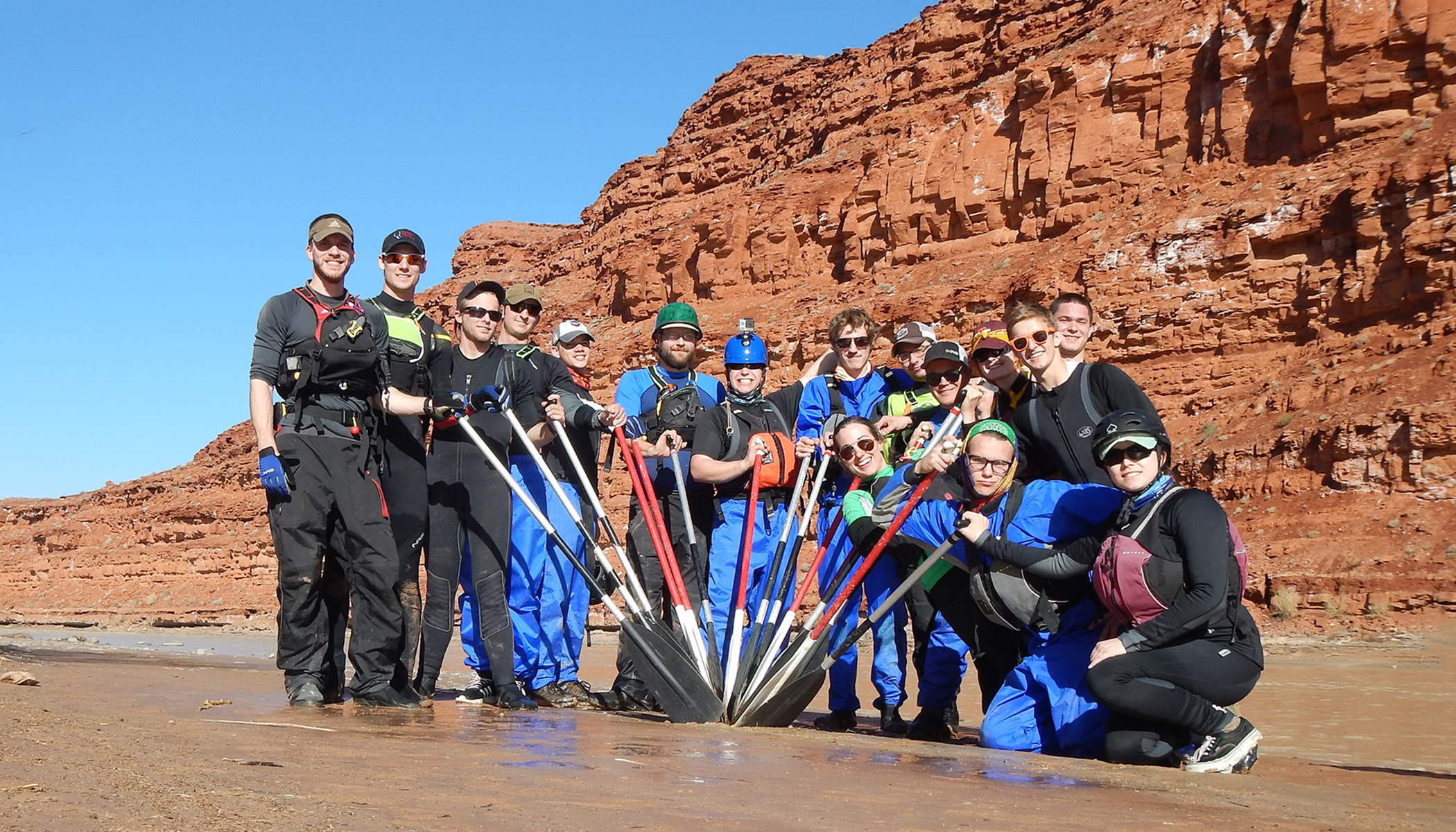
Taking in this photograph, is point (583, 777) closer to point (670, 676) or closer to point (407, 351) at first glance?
point (670, 676)

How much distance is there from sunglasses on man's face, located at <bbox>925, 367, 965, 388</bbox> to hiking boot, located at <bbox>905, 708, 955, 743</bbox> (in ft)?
5.55

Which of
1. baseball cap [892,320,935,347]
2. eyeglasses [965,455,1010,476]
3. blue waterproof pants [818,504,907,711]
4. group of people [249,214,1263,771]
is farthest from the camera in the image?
baseball cap [892,320,935,347]

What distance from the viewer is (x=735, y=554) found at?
624 cm

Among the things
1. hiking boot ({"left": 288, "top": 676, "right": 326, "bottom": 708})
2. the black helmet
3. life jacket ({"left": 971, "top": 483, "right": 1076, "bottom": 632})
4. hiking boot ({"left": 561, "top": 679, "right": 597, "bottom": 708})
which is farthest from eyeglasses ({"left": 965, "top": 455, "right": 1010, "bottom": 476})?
hiking boot ({"left": 288, "top": 676, "right": 326, "bottom": 708})

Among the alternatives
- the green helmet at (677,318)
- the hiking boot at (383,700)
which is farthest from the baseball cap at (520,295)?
the hiking boot at (383,700)

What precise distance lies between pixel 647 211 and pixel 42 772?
197 ft

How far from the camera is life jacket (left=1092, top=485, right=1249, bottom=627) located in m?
4.35

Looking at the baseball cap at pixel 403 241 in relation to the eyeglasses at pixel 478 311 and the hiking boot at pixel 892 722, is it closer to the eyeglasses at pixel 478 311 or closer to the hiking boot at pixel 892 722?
the eyeglasses at pixel 478 311

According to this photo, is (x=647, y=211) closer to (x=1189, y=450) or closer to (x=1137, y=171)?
(x=1137, y=171)

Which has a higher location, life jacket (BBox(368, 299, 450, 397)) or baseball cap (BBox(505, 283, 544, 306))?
baseball cap (BBox(505, 283, 544, 306))

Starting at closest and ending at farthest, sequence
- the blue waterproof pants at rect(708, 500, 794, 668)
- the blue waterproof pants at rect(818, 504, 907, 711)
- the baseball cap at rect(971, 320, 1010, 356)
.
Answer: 1. the baseball cap at rect(971, 320, 1010, 356)
2. the blue waterproof pants at rect(818, 504, 907, 711)
3. the blue waterproof pants at rect(708, 500, 794, 668)

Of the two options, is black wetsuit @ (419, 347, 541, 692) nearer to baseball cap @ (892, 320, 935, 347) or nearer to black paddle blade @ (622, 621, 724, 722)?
black paddle blade @ (622, 621, 724, 722)

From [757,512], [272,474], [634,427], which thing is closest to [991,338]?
[757,512]

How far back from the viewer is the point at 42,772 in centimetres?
274
